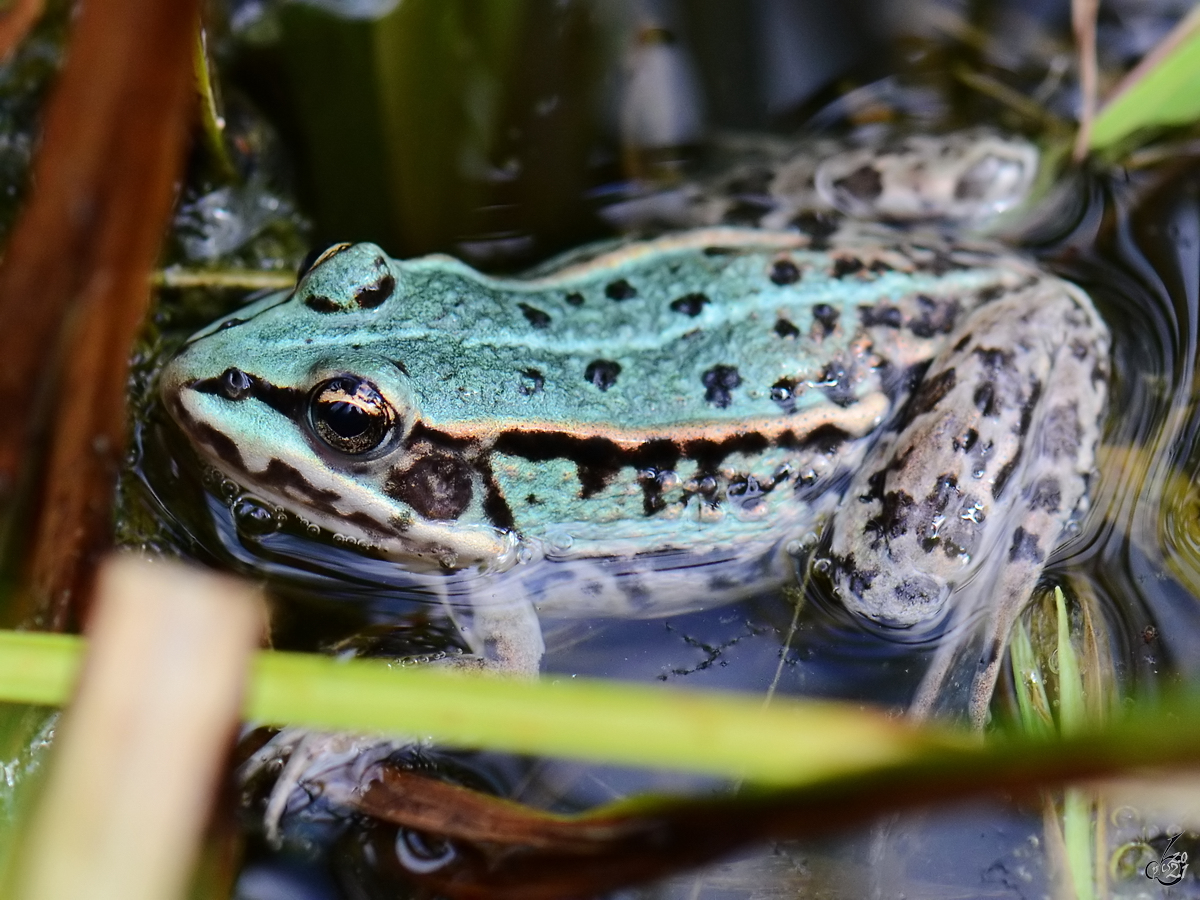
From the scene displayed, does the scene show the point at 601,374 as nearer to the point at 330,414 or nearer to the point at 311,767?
the point at 330,414

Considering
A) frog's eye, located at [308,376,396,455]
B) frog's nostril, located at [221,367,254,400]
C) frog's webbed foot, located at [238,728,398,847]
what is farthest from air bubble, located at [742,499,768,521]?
frog's nostril, located at [221,367,254,400]

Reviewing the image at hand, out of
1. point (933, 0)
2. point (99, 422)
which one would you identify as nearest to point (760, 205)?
point (933, 0)

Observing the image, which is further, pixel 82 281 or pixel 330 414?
pixel 82 281

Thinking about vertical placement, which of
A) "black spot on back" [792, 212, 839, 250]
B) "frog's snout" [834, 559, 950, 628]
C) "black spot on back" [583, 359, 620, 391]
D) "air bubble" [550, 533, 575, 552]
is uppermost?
"black spot on back" [792, 212, 839, 250]

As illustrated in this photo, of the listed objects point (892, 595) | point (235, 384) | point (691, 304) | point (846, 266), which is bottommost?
point (892, 595)

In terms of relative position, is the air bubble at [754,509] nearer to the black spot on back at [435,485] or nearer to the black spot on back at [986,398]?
the black spot on back at [986,398]

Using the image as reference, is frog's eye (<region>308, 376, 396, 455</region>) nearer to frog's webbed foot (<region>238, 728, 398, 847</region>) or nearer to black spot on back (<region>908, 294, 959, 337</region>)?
frog's webbed foot (<region>238, 728, 398, 847</region>)

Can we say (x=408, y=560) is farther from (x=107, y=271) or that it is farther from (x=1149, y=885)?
(x=1149, y=885)

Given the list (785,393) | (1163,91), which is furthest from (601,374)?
(1163,91)
